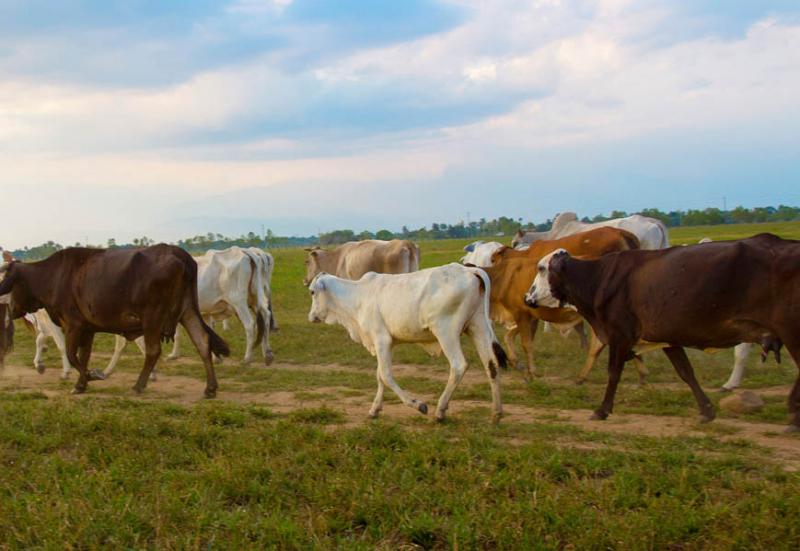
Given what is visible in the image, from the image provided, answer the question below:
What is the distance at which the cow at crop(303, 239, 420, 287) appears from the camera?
18.6 meters

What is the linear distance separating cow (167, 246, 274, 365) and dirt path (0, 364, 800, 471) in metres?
0.83

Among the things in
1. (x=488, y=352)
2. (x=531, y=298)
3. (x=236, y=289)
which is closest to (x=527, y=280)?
(x=531, y=298)

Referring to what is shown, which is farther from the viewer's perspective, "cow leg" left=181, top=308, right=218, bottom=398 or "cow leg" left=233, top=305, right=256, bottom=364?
"cow leg" left=233, top=305, right=256, bottom=364

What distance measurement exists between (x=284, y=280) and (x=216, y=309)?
20464mm

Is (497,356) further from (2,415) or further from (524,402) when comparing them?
(2,415)

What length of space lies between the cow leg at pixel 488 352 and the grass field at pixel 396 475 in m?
0.22

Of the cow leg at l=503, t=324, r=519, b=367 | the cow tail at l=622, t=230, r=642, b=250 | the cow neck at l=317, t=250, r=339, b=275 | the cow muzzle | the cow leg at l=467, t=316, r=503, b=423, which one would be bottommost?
the cow leg at l=503, t=324, r=519, b=367

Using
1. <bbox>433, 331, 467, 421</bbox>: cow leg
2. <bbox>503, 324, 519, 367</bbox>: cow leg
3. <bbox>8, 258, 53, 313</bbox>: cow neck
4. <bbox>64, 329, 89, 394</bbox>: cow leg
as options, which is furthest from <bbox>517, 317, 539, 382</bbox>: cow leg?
<bbox>8, 258, 53, 313</bbox>: cow neck

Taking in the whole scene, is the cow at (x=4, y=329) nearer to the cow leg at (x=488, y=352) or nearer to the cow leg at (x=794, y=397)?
the cow leg at (x=488, y=352)

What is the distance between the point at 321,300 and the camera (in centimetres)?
950

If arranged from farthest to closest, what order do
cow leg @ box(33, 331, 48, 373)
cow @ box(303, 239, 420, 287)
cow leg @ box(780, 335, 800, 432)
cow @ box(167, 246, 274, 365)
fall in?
cow @ box(303, 239, 420, 287)
cow @ box(167, 246, 274, 365)
cow leg @ box(33, 331, 48, 373)
cow leg @ box(780, 335, 800, 432)

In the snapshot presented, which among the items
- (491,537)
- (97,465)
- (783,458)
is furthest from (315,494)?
(783,458)

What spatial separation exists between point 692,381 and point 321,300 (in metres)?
4.30

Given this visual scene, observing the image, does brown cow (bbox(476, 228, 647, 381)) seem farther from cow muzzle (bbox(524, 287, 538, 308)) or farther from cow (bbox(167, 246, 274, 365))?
cow (bbox(167, 246, 274, 365))
